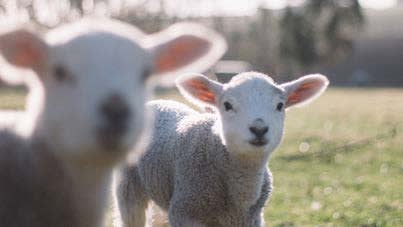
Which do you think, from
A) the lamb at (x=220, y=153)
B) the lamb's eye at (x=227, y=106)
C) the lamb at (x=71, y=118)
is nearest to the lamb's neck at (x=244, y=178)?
the lamb at (x=220, y=153)

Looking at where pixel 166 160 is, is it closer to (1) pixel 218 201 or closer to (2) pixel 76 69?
(1) pixel 218 201

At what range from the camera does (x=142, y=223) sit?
257 inches

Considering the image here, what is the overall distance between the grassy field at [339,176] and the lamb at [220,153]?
1.44 metres

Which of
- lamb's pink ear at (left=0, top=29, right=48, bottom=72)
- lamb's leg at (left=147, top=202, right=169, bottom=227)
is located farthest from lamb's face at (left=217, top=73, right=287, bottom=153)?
lamb's pink ear at (left=0, top=29, right=48, bottom=72)

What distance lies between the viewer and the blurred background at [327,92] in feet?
27.1

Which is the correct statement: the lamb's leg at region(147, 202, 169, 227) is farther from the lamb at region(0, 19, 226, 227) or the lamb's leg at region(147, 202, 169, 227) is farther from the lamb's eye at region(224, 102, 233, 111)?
the lamb at region(0, 19, 226, 227)

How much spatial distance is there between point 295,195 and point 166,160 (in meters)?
3.03

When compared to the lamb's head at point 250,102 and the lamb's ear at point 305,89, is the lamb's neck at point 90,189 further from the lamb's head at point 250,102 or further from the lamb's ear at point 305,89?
the lamb's ear at point 305,89

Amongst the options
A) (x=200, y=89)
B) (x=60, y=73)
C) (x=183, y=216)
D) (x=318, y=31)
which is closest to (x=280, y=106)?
(x=200, y=89)

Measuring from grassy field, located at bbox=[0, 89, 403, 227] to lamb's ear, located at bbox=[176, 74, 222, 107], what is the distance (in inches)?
62.7

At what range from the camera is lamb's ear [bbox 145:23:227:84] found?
13.1ft

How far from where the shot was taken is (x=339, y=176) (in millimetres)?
10352

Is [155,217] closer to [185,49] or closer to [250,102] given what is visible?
[250,102]

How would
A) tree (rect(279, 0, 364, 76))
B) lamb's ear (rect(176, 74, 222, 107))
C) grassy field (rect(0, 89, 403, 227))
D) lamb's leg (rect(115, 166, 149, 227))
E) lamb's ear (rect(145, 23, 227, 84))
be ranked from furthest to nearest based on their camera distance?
tree (rect(279, 0, 364, 76)), grassy field (rect(0, 89, 403, 227)), lamb's leg (rect(115, 166, 149, 227)), lamb's ear (rect(176, 74, 222, 107)), lamb's ear (rect(145, 23, 227, 84))
